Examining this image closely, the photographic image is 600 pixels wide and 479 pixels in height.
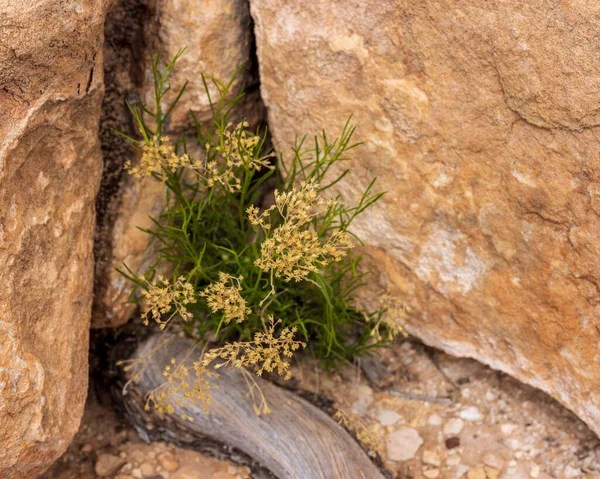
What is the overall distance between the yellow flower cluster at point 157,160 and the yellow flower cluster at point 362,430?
117 cm

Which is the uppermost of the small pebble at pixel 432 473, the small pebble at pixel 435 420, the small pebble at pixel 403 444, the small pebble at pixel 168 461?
the small pebble at pixel 435 420

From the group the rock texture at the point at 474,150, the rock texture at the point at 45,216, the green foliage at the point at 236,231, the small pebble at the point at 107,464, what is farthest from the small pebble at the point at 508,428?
the rock texture at the point at 45,216

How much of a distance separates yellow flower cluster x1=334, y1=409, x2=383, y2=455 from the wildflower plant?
0.25 metres

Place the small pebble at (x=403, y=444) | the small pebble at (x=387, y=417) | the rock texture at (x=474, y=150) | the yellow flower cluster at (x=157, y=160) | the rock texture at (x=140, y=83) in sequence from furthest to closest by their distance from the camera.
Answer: the small pebble at (x=387, y=417), the small pebble at (x=403, y=444), the rock texture at (x=140, y=83), the yellow flower cluster at (x=157, y=160), the rock texture at (x=474, y=150)

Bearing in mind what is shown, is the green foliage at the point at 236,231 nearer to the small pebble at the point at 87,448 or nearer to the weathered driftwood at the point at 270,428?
the weathered driftwood at the point at 270,428

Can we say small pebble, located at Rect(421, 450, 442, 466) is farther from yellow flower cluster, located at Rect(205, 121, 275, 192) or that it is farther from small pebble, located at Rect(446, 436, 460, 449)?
yellow flower cluster, located at Rect(205, 121, 275, 192)

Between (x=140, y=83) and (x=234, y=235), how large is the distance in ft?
2.36

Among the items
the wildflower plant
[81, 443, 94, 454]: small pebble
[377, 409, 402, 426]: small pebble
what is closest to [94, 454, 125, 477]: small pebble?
[81, 443, 94, 454]: small pebble

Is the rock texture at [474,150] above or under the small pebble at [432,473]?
above

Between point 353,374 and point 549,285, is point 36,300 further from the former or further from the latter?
point 549,285

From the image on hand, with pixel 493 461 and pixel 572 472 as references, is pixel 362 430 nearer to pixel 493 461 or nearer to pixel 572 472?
pixel 493 461

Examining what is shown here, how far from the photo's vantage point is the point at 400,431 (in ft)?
10.2

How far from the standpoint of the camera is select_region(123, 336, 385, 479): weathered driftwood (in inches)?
111

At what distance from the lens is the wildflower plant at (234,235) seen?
271cm
